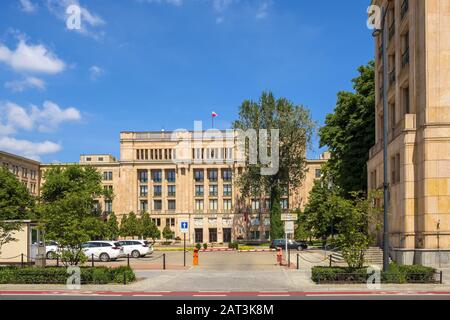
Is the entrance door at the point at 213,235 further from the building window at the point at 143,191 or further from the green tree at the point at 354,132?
the green tree at the point at 354,132

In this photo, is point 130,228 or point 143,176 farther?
point 143,176

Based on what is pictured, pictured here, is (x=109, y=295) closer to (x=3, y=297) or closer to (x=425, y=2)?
(x=3, y=297)

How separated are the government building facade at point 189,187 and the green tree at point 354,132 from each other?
174ft

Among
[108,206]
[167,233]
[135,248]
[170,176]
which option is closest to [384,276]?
[135,248]

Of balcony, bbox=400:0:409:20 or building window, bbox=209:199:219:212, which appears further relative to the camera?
building window, bbox=209:199:219:212

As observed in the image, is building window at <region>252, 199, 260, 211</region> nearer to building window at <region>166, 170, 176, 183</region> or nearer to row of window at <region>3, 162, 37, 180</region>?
building window at <region>166, 170, 176, 183</region>

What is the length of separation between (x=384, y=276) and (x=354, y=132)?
30.6m

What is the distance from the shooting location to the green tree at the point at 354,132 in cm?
4875

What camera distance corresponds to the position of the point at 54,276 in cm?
2130

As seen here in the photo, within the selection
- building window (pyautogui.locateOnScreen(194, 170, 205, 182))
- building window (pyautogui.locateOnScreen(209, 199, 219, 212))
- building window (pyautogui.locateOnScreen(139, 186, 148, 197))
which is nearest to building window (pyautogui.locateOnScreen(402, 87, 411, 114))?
building window (pyautogui.locateOnScreen(209, 199, 219, 212))

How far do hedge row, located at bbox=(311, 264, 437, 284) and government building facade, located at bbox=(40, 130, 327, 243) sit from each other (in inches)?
3260

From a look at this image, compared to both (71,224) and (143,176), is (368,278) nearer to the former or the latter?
(71,224)

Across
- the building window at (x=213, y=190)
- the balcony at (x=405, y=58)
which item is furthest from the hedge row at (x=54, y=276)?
the building window at (x=213, y=190)

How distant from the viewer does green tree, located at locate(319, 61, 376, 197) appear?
160 ft
